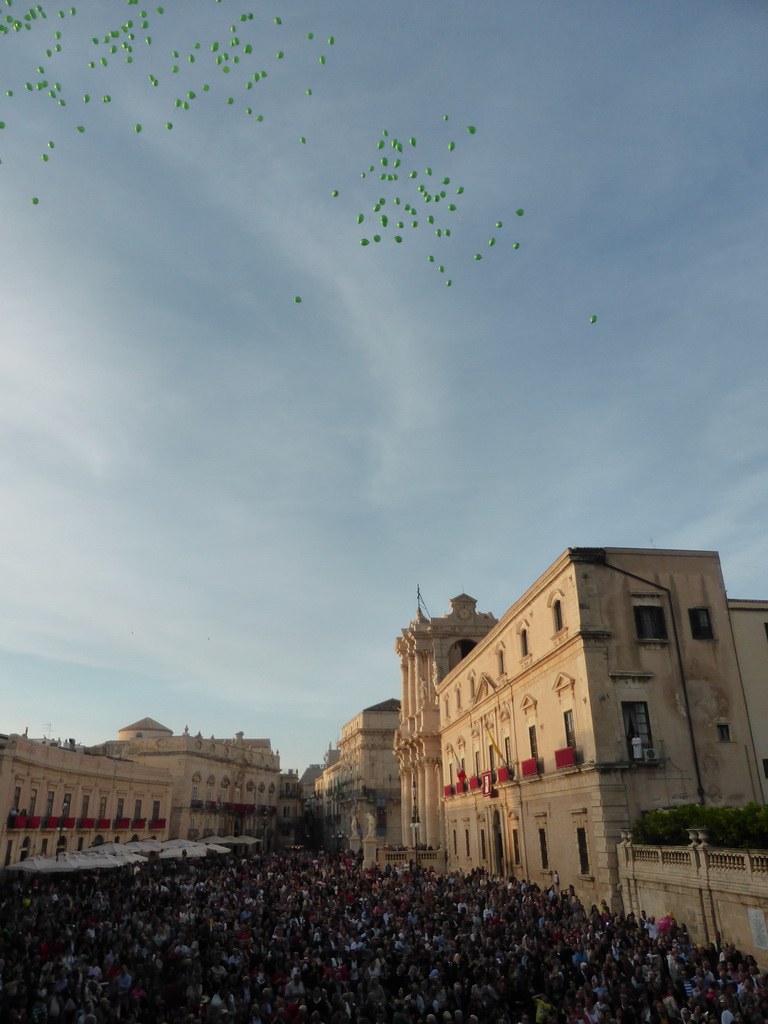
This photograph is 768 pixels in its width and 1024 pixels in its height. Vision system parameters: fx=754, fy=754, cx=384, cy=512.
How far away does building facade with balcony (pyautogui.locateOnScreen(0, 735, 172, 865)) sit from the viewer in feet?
A: 130

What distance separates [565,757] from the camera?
85.6ft

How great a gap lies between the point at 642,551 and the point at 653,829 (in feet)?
30.4

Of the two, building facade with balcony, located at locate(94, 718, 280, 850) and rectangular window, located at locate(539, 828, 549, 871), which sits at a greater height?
building facade with balcony, located at locate(94, 718, 280, 850)

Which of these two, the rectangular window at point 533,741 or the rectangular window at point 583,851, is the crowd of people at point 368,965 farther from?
the rectangular window at point 533,741

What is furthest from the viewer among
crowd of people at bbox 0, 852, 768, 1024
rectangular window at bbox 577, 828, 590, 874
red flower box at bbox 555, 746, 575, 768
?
red flower box at bbox 555, 746, 575, 768

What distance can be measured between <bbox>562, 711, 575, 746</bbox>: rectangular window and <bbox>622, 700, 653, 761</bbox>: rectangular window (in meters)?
2.50

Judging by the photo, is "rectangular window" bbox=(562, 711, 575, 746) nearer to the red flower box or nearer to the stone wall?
the red flower box

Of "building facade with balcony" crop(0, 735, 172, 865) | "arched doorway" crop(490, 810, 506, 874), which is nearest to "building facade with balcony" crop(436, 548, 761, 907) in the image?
"arched doorway" crop(490, 810, 506, 874)

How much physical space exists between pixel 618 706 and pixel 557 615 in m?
4.66

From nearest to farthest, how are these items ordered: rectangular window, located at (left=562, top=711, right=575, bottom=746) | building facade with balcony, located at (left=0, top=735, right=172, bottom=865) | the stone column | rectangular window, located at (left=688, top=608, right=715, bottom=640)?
rectangular window, located at (left=688, top=608, right=715, bottom=640) → rectangular window, located at (left=562, top=711, right=575, bottom=746) → building facade with balcony, located at (left=0, top=735, right=172, bottom=865) → the stone column

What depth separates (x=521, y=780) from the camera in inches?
1241

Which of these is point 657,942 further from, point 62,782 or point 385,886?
point 62,782

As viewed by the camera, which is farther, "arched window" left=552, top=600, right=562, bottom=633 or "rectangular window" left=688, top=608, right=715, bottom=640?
"arched window" left=552, top=600, right=562, bottom=633

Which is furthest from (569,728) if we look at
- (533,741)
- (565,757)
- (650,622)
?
(650,622)
